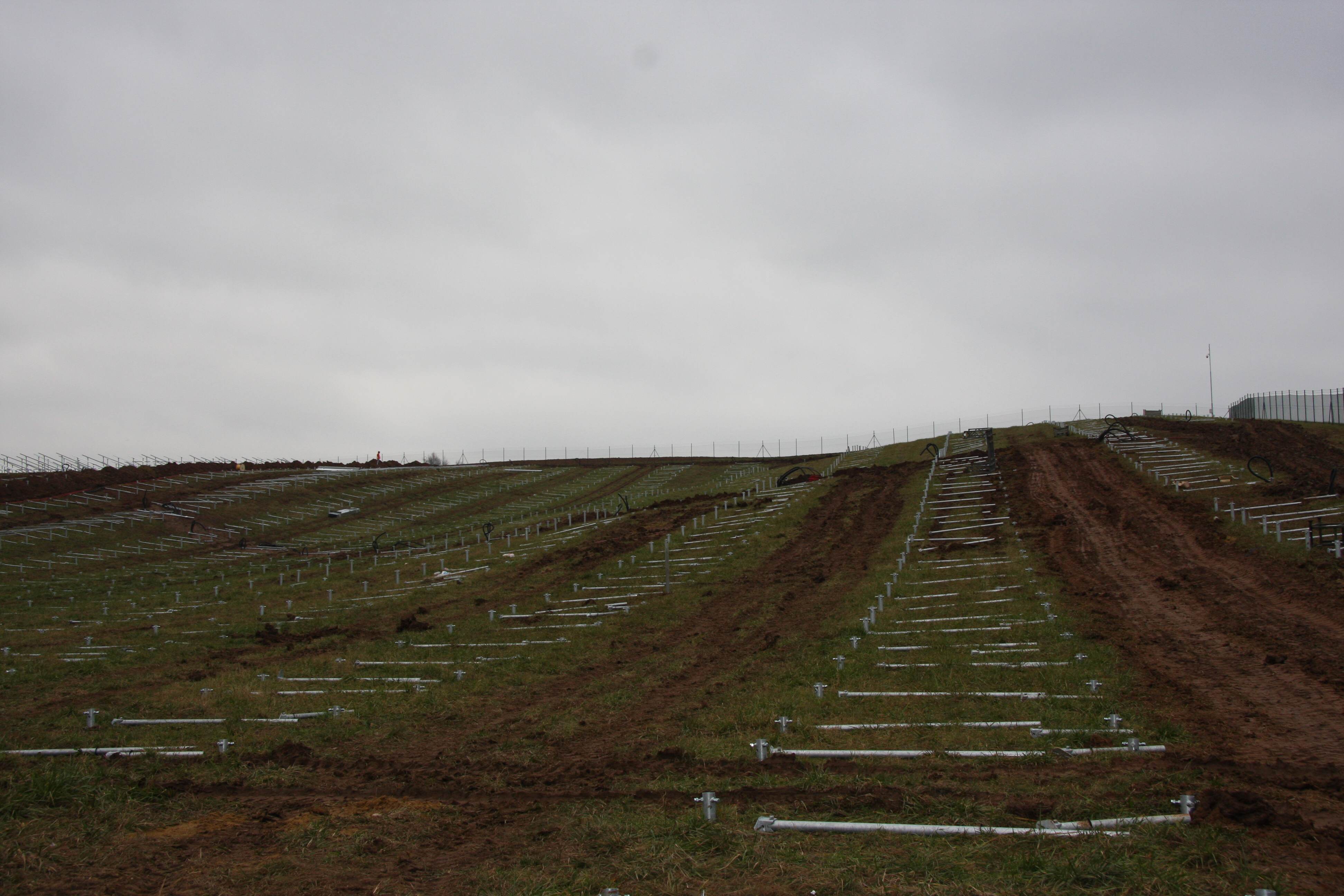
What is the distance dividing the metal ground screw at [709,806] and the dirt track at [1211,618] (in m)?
5.85

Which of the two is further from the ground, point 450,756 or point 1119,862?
point 1119,862

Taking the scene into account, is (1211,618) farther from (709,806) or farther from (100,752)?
(100,752)

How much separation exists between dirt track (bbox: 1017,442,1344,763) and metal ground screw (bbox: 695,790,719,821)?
5.85 m

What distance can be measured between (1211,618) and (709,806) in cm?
1285

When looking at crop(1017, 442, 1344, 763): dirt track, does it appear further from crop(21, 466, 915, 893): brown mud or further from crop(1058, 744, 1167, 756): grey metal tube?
crop(21, 466, 915, 893): brown mud

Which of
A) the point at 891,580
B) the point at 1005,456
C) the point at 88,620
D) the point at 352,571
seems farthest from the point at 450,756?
the point at 1005,456

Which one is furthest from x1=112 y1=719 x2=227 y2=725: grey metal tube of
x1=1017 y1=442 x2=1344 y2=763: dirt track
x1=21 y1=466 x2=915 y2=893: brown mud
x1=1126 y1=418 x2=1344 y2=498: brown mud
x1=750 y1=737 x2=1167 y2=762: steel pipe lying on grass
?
x1=1126 y1=418 x2=1344 y2=498: brown mud

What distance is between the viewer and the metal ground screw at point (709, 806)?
25.3 ft

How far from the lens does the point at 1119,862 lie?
629 centimetres

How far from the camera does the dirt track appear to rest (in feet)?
33.5

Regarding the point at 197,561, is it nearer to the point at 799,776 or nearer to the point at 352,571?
the point at 352,571

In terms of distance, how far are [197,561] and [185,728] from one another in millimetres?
32327

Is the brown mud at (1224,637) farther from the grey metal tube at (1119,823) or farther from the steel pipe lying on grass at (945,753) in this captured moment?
the steel pipe lying on grass at (945,753)

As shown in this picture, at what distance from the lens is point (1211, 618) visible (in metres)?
15.9
